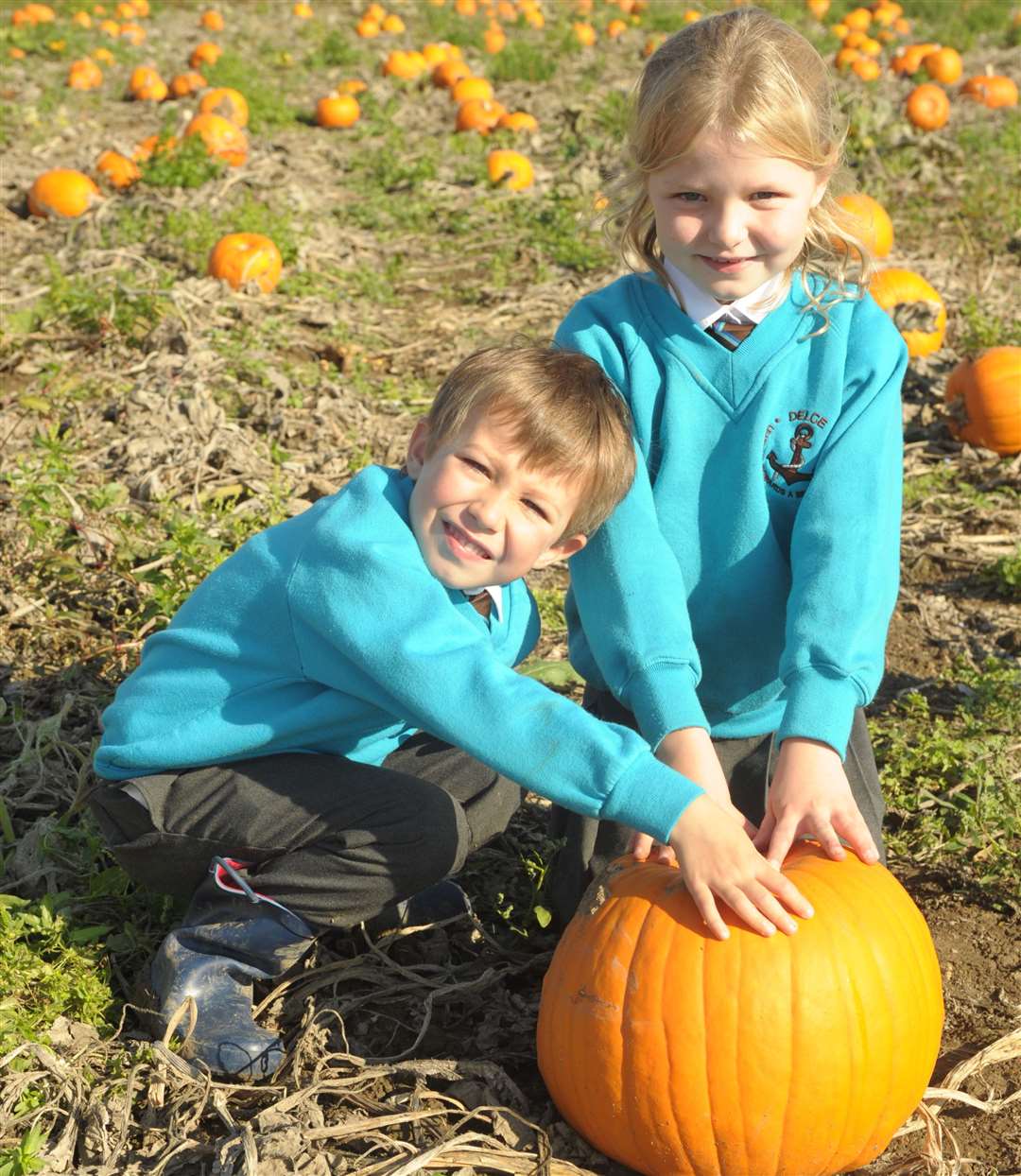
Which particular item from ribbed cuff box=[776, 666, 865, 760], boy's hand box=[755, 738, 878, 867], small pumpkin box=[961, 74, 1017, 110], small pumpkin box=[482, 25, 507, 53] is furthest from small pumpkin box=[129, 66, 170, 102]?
boy's hand box=[755, 738, 878, 867]

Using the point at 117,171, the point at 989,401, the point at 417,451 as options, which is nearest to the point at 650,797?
the point at 417,451

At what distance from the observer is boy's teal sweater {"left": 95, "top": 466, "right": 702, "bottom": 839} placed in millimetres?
2607

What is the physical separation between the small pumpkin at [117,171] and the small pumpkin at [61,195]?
19 centimetres

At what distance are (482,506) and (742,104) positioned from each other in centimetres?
100

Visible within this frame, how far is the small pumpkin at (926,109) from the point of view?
9914 millimetres

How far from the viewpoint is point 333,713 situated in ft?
9.88

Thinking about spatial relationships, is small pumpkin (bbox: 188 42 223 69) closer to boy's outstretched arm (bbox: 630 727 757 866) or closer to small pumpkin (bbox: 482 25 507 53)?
small pumpkin (bbox: 482 25 507 53)

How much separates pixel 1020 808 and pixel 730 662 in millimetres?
915

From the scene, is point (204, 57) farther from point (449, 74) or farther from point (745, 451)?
point (745, 451)

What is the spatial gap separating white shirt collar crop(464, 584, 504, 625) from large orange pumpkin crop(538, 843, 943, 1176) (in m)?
0.77

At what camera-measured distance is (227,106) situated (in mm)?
9922

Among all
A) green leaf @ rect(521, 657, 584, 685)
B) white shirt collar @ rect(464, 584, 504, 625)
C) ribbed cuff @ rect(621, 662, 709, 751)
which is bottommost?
green leaf @ rect(521, 657, 584, 685)

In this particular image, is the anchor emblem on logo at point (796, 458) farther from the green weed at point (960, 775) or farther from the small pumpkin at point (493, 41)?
the small pumpkin at point (493, 41)

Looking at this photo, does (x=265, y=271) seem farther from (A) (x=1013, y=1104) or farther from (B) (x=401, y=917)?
(A) (x=1013, y=1104)
